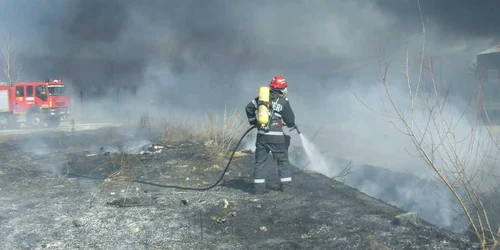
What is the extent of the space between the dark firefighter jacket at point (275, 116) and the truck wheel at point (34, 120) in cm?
1416

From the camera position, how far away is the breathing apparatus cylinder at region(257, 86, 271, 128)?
459 centimetres

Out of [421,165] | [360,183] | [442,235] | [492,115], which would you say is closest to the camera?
[442,235]

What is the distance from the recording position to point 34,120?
1650cm

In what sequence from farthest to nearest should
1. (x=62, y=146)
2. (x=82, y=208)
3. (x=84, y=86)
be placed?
(x=84, y=86) < (x=62, y=146) < (x=82, y=208)

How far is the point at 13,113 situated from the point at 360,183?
48.0 feet

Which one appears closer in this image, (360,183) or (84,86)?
(360,183)

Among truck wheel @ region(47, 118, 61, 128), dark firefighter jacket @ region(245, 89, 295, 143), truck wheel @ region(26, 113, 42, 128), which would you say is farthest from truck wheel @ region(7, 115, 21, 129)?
dark firefighter jacket @ region(245, 89, 295, 143)

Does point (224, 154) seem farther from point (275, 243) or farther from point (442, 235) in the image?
point (442, 235)

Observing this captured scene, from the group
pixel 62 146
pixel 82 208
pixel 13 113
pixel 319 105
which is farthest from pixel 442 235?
pixel 13 113

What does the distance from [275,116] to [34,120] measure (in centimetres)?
1448

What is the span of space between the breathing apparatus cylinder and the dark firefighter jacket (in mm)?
111

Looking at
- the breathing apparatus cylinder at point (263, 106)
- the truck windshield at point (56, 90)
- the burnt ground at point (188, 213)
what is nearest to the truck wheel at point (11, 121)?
the truck windshield at point (56, 90)

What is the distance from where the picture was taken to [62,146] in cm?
924

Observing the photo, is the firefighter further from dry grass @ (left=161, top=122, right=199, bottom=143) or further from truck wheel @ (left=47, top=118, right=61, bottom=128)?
truck wheel @ (left=47, top=118, right=61, bottom=128)
